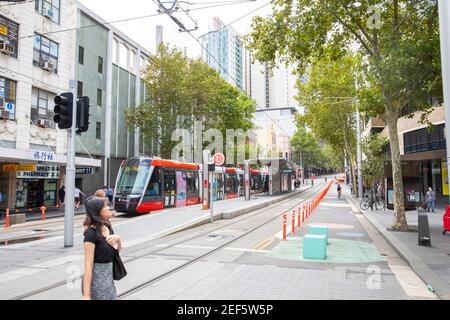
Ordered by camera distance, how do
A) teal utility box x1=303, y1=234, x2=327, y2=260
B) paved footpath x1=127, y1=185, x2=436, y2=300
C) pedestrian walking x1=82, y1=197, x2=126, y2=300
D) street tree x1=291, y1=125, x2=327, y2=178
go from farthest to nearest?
street tree x1=291, y1=125, x2=327, y2=178 → teal utility box x1=303, y1=234, x2=327, y2=260 → paved footpath x1=127, y1=185, x2=436, y2=300 → pedestrian walking x1=82, y1=197, x2=126, y2=300

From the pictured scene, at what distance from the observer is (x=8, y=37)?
23516 mm

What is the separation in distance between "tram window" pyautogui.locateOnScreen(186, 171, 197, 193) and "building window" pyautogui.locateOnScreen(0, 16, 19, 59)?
13050 mm

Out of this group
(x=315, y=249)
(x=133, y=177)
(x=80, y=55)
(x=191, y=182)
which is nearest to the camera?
(x=315, y=249)

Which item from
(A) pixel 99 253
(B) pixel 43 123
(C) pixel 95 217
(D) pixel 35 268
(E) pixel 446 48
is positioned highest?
(B) pixel 43 123

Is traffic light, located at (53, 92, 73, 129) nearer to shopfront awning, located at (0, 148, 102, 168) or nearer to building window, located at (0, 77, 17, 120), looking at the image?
shopfront awning, located at (0, 148, 102, 168)

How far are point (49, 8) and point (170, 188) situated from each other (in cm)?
1494

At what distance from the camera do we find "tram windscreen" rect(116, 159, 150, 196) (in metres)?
21.7

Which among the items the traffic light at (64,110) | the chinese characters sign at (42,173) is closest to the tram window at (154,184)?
the chinese characters sign at (42,173)

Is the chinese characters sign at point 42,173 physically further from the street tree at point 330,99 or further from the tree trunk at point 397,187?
the tree trunk at point 397,187

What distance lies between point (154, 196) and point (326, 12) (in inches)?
523

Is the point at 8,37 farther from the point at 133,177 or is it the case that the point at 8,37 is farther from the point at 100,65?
the point at 133,177

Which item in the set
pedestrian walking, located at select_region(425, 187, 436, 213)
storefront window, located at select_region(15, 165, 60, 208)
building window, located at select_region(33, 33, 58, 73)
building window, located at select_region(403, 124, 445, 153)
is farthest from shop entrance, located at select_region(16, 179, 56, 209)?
building window, located at select_region(403, 124, 445, 153)

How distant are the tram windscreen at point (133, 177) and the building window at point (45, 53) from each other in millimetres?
10037

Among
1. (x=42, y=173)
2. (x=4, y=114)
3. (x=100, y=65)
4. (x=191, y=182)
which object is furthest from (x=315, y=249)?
(x=100, y=65)
